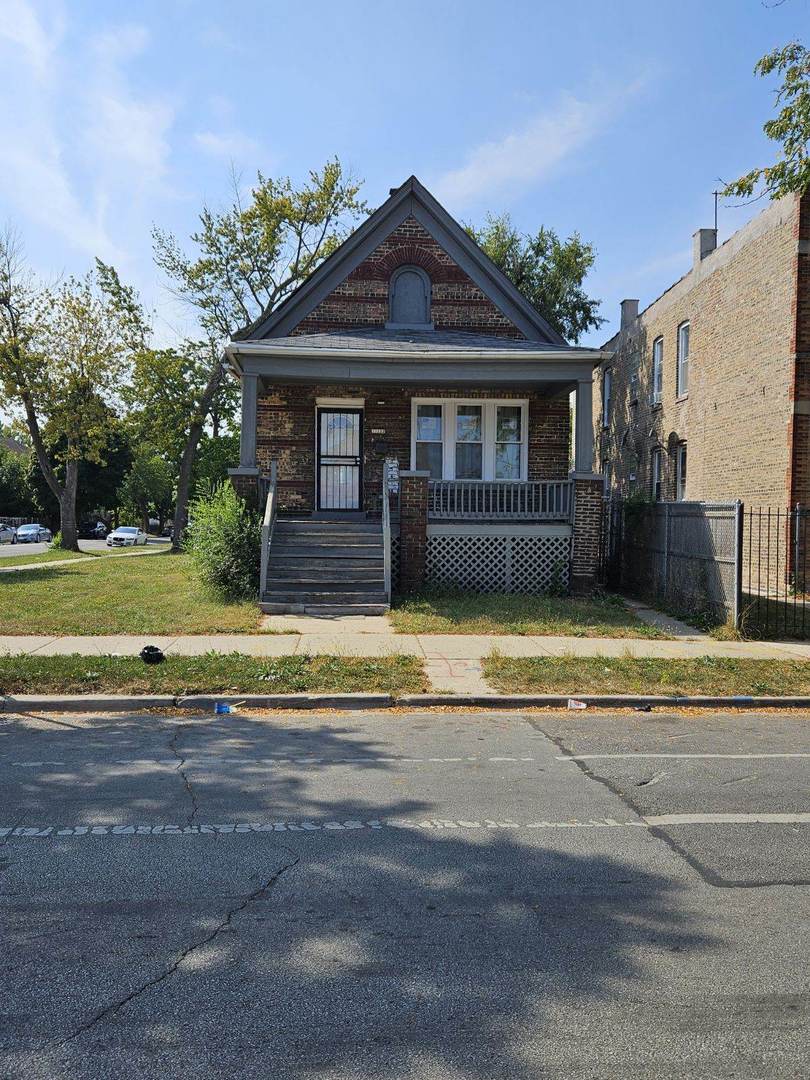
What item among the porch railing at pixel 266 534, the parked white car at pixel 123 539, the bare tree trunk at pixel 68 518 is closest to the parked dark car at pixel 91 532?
the parked white car at pixel 123 539

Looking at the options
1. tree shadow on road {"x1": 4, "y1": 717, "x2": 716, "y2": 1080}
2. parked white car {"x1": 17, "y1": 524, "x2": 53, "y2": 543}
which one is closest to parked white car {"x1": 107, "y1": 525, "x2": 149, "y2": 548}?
parked white car {"x1": 17, "y1": 524, "x2": 53, "y2": 543}

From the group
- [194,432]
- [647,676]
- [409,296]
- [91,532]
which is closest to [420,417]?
[409,296]

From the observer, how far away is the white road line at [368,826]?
4.69 m

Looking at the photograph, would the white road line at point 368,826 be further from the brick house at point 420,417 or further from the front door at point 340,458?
the front door at point 340,458

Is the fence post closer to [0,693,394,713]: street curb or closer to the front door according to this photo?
[0,693,394,713]: street curb

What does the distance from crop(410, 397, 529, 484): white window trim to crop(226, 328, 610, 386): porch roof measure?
5.39ft

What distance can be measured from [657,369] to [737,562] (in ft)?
44.6

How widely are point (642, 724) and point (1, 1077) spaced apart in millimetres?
6176

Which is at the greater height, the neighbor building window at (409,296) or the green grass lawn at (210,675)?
the neighbor building window at (409,296)

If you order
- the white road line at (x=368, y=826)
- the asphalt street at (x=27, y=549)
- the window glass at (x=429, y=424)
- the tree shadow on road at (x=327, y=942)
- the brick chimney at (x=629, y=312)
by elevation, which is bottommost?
the asphalt street at (x=27, y=549)

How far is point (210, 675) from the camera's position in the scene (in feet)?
29.2

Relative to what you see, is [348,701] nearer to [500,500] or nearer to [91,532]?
[500,500]

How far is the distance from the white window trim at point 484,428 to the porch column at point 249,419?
3894 millimetres

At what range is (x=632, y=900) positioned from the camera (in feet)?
12.7
